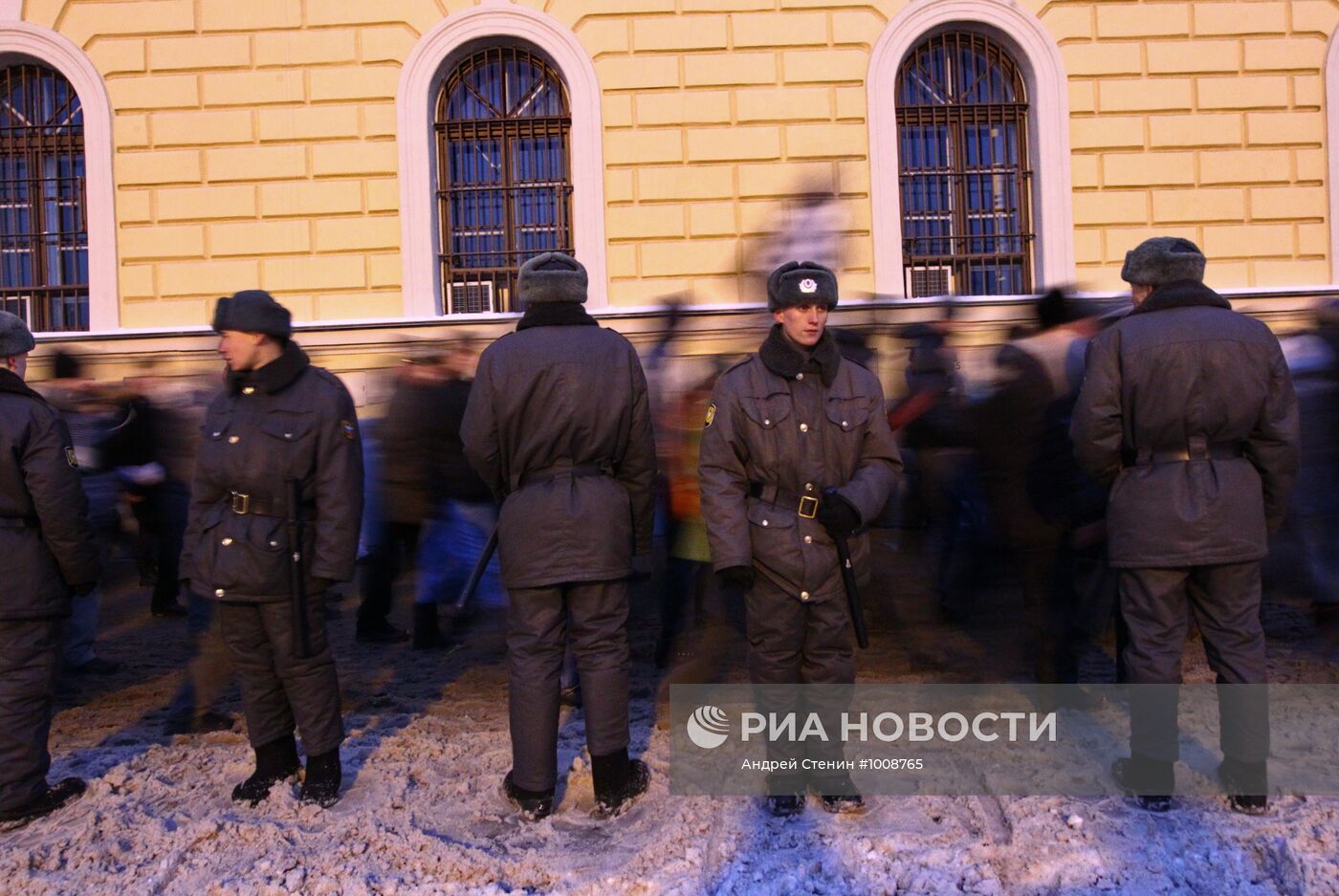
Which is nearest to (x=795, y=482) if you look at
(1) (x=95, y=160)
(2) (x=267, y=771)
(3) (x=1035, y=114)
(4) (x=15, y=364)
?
(2) (x=267, y=771)

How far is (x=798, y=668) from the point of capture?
3.39m

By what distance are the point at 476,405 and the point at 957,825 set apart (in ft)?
6.93

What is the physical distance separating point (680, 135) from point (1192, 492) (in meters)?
6.37

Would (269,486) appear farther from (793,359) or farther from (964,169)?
(964,169)

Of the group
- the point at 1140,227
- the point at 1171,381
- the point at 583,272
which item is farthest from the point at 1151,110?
the point at 583,272

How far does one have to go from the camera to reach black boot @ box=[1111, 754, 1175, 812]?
3.27 meters

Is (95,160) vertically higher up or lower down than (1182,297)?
higher up

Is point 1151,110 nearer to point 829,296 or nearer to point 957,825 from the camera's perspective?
point 829,296

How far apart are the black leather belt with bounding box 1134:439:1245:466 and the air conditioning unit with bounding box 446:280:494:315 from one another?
6838mm

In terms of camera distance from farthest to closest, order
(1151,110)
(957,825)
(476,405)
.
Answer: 1. (1151,110)
2. (476,405)
3. (957,825)

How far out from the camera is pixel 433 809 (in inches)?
137

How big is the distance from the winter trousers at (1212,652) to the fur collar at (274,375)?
2964 millimetres

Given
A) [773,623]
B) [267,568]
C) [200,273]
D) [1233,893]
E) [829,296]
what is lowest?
[1233,893]

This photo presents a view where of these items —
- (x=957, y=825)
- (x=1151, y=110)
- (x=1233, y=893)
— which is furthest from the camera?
(x=1151, y=110)
